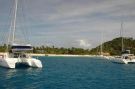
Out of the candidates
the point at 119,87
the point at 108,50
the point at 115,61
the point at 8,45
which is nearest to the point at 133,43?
the point at 108,50

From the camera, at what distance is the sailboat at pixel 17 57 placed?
133ft

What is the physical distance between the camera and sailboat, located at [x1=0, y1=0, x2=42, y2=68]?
40.6m

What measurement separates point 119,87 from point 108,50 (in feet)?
526

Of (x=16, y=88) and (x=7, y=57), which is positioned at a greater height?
(x=7, y=57)

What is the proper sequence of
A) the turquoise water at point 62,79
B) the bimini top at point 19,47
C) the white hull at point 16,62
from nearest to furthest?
1. the turquoise water at point 62,79
2. the white hull at point 16,62
3. the bimini top at point 19,47

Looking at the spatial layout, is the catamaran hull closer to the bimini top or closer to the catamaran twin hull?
the catamaran twin hull

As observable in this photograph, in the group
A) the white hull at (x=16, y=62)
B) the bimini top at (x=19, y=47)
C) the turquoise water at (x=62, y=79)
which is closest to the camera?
the turquoise water at (x=62, y=79)

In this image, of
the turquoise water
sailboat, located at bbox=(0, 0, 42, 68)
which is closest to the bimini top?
sailboat, located at bbox=(0, 0, 42, 68)

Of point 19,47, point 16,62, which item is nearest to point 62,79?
point 16,62

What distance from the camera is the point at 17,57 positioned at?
4294cm

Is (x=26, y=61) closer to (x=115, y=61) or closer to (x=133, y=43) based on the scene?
(x=115, y=61)

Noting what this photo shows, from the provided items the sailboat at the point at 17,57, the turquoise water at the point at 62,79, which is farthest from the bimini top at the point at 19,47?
the turquoise water at the point at 62,79

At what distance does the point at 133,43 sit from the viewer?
176 m

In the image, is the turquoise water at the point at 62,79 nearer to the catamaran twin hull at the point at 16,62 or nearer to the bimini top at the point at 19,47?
the catamaran twin hull at the point at 16,62
